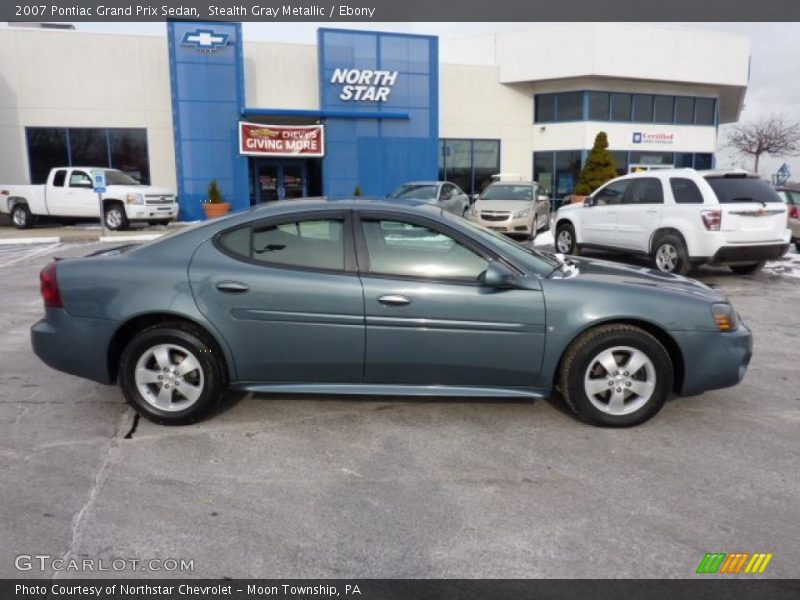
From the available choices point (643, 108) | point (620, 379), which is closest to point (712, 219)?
point (620, 379)

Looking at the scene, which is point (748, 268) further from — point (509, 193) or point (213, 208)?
→ point (213, 208)

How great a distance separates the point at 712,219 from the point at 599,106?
19804mm

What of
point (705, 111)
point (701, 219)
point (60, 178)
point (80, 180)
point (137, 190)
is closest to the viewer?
point (701, 219)

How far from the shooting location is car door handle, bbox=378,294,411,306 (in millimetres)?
3902

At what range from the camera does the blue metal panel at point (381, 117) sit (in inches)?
914

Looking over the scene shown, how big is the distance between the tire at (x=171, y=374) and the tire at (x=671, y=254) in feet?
25.3

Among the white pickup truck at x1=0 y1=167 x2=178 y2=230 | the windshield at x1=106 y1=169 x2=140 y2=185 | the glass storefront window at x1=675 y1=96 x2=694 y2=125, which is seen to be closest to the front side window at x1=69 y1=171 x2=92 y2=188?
the white pickup truck at x1=0 y1=167 x2=178 y2=230

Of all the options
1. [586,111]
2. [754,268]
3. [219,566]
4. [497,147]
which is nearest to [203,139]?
[497,147]

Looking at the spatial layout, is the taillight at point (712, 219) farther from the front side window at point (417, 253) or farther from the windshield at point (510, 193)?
the windshield at point (510, 193)

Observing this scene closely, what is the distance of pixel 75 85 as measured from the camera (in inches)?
850

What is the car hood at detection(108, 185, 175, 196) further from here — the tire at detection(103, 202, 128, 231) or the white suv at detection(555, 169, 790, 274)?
the white suv at detection(555, 169, 790, 274)

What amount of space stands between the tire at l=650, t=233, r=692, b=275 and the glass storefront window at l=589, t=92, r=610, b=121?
18.6 metres

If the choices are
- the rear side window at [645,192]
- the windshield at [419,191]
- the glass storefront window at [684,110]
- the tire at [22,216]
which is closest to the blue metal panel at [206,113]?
the tire at [22,216]
